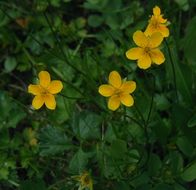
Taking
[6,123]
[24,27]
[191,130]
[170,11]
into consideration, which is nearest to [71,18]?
[24,27]

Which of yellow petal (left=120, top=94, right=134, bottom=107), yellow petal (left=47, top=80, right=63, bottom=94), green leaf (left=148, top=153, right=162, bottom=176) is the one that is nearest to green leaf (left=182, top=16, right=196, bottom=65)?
green leaf (left=148, top=153, right=162, bottom=176)

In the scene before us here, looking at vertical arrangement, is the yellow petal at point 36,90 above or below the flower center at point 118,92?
above

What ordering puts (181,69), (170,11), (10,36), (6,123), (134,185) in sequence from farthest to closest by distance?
1. (10,36)
2. (170,11)
3. (6,123)
4. (181,69)
5. (134,185)

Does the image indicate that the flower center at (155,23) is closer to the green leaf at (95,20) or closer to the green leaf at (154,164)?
the green leaf at (154,164)

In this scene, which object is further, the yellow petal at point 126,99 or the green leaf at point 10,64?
the green leaf at point 10,64

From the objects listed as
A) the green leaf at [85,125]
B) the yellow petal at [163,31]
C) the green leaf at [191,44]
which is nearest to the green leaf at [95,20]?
the green leaf at [191,44]

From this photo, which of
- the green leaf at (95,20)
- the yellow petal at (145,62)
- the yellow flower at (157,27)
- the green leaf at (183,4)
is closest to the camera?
the yellow petal at (145,62)

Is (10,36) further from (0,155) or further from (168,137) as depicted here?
(168,137)
